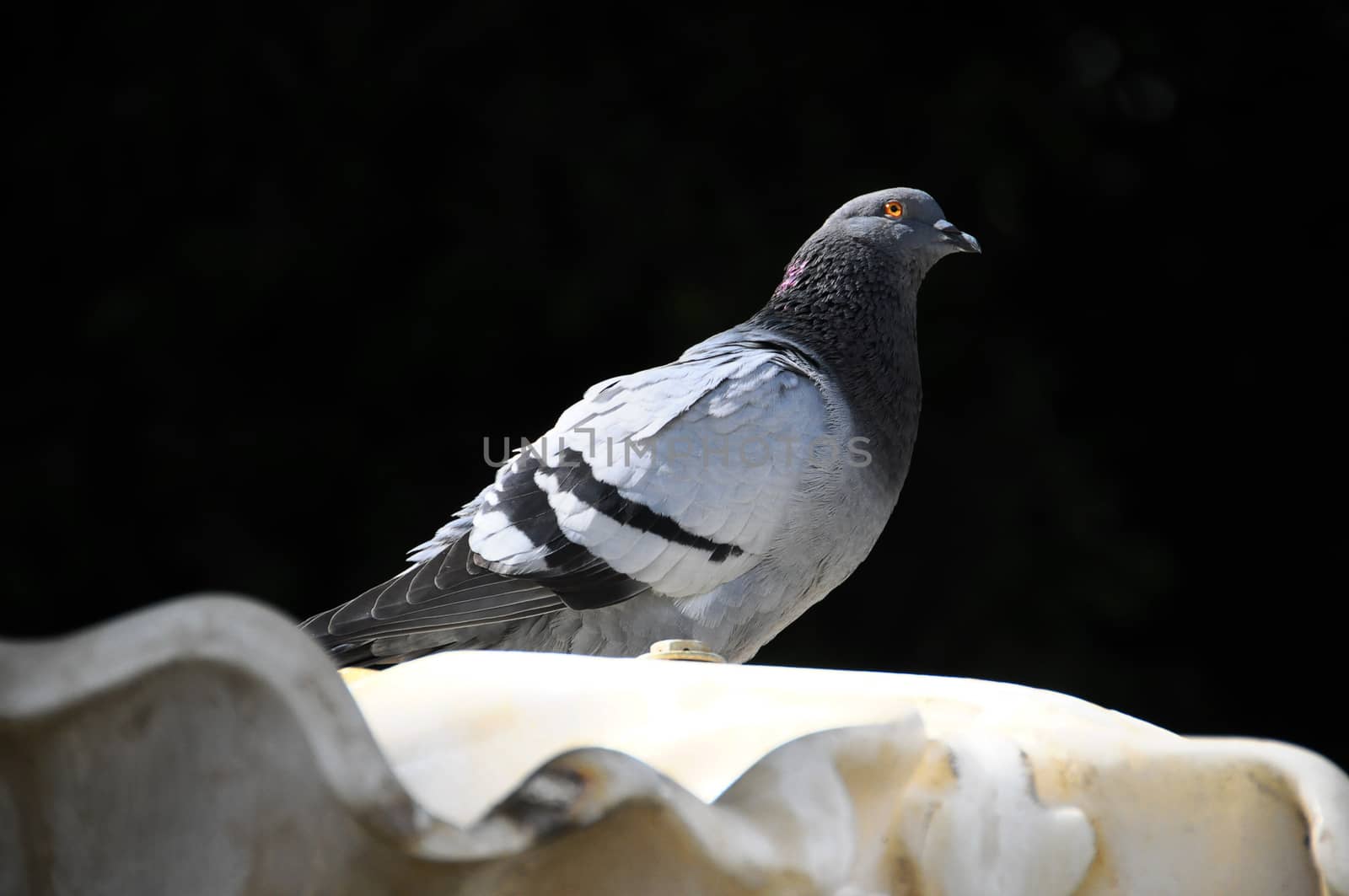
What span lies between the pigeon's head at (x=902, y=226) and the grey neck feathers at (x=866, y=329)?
0.6 inches

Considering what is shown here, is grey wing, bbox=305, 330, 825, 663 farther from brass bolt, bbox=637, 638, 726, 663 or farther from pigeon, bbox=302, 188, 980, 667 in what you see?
brass bolt, bbox=637, 638, 726, 663

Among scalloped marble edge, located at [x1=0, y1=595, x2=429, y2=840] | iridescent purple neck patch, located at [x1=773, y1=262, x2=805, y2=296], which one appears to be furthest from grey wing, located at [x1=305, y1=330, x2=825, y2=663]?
scalloped marble edge, located at [x1=0, y1=595, x2=429, y2=840]

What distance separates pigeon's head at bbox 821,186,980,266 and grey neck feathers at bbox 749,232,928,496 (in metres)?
0.02

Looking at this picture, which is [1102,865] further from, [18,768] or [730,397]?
[730,397]

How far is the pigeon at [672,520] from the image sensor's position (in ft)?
5.89

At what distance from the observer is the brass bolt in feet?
4.37

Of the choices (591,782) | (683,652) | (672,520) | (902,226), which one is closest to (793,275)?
(902,226)

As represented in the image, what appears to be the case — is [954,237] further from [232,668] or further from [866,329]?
[232,668]

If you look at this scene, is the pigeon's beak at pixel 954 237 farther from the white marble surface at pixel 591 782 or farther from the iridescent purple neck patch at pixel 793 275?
the white marble surface at pixel 591 782

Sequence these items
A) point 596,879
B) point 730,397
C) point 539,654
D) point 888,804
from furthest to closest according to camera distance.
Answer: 1. point 730,397
2. point 539,654
3. point 888,804
4. point 596,879

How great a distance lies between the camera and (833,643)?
3666 mm

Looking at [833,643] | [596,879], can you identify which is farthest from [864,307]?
[833,643]

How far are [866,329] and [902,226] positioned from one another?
20 centimetres

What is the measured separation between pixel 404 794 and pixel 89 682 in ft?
0.57
